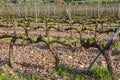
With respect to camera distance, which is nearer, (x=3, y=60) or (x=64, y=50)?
(x=3, y=60)

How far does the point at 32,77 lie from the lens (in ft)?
18.6

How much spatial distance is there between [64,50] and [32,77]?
3525mm

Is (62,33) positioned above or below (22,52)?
below

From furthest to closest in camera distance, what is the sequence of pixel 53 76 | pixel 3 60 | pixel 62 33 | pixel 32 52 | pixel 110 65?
pixel 62 33 < pixel 32 52 < pixel 3 60 < pixel 53 76 < pixel 110 65

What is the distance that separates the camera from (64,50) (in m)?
9.12

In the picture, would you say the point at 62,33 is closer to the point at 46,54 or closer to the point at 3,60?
the point at 46,54

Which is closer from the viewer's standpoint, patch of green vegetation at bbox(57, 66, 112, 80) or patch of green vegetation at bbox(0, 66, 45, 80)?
patch of green vegetation at bbox(57, 66, 112, 80)

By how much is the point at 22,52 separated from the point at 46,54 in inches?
34.0

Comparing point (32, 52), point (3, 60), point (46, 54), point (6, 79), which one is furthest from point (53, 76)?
point (32, 52)

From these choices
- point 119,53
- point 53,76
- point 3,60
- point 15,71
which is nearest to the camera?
point 53,76

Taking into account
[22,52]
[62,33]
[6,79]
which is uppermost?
[6,79]

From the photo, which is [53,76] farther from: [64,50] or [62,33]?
[62,33]

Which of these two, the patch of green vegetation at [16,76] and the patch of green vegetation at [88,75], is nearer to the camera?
the patch of green vegetation at [88,75]

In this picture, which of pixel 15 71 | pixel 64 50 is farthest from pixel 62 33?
pixel 15 71
